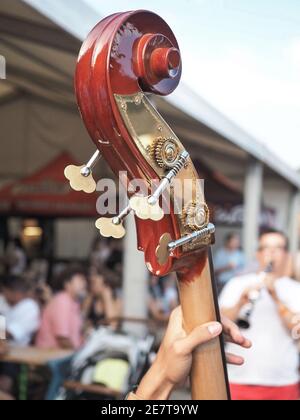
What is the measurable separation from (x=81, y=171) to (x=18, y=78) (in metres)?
5.40

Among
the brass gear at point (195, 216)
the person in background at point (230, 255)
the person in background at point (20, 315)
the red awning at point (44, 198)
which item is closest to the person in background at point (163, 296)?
the person in background at point (230, 255)

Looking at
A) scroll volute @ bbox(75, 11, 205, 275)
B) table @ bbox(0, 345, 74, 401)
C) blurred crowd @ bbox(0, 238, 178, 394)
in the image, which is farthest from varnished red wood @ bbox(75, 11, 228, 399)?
blurred crowd @ bbox(0, 238, 178, 394)

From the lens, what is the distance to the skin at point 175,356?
0.83 m

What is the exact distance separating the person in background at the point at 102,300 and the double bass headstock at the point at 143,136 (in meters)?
3.40

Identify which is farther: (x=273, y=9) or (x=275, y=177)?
(x=275, y=177)

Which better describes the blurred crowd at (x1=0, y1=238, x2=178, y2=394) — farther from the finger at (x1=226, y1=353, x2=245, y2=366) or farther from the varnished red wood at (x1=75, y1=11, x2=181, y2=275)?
the varnished red wood at (x1=75, y1=11, x2=181, y2=275)

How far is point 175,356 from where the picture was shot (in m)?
0.84

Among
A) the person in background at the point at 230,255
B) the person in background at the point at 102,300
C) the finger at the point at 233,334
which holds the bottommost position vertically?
the finger at the point at 233,334

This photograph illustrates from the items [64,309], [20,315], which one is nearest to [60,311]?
[64,309]

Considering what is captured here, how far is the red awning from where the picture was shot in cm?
712

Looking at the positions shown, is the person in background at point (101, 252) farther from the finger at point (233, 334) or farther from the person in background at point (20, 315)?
the finger at point (233, 334)

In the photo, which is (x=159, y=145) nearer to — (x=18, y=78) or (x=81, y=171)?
(x=81, y=171)

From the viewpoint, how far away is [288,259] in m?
2.47

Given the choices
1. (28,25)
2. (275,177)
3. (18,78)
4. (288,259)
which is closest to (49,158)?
(18,78)
